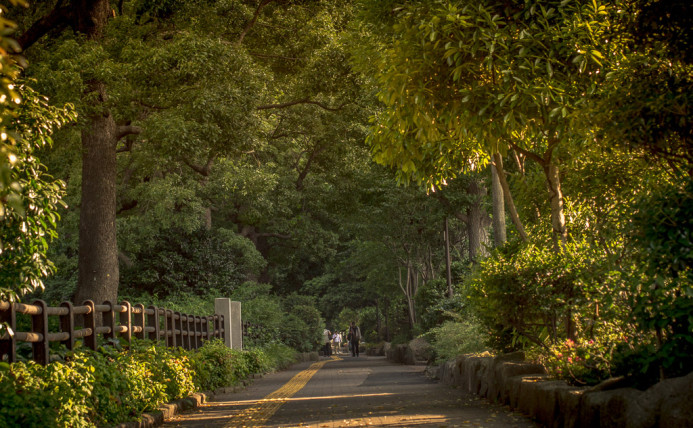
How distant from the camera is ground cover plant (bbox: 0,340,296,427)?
7.00m

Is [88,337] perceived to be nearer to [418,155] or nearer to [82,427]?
[82,427]

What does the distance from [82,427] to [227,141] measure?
12.1 m

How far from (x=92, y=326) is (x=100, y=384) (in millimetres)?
1532

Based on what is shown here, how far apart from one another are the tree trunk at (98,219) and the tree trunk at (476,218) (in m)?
14.8

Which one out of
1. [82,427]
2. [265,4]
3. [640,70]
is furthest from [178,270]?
[640,70]

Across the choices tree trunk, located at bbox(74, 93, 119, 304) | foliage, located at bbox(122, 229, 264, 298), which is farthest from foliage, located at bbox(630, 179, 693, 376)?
foliage, located at bbox(122, 229, 264, 298)

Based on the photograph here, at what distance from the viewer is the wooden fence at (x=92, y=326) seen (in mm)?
7777

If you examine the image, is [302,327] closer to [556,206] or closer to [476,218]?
[476,218]

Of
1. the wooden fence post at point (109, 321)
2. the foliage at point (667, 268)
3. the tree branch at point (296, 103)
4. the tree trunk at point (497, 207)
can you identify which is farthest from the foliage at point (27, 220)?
the tree branch at point (296, 103)

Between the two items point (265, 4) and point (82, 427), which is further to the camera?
point (265, 4)

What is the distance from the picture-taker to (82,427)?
25.7 feet

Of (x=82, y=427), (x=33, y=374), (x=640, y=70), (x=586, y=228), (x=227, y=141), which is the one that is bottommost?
(x=82, y=427)

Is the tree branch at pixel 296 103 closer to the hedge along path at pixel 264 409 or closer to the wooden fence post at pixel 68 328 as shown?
the hedge along path at pixel 264 409

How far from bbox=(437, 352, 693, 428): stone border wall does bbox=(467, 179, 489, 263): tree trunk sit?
1529 centimetres
